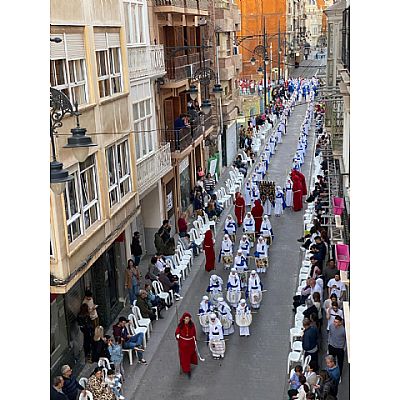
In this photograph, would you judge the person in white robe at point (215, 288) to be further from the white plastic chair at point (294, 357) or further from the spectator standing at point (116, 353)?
the spectator standing at point (116, 353)

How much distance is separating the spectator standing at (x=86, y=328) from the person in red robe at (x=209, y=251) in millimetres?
4619

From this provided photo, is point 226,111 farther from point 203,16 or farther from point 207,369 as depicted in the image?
point 207,369

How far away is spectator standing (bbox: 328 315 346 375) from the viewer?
1005 centimetres

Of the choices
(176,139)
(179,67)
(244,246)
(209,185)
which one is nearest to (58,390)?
(244,246)

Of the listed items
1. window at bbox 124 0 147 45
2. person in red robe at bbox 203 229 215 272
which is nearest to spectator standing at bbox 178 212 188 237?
person in red robe at bbox 203 229 215 272

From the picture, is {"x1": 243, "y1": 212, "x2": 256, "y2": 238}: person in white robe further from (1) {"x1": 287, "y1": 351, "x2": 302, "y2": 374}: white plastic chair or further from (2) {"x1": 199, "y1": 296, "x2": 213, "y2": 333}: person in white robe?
(1) {"x1": 287, "y1": 351, "x2": 302, "y2": 374}: white plastic chair

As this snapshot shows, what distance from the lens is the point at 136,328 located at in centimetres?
1210

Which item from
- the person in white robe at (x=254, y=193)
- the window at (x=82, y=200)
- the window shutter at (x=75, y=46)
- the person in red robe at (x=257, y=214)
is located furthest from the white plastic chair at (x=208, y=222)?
the window shutter at (x=75, y=46)

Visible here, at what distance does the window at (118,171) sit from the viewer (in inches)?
511

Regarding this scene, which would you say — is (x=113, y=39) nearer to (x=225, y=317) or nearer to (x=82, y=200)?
(x=82, y=200)

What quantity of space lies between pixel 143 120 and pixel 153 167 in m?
1.20

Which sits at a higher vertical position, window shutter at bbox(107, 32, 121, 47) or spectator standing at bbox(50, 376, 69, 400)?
window shutter at bbox(107, 32, 121, 47)

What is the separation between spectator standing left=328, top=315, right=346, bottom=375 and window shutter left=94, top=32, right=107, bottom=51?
6595mm
